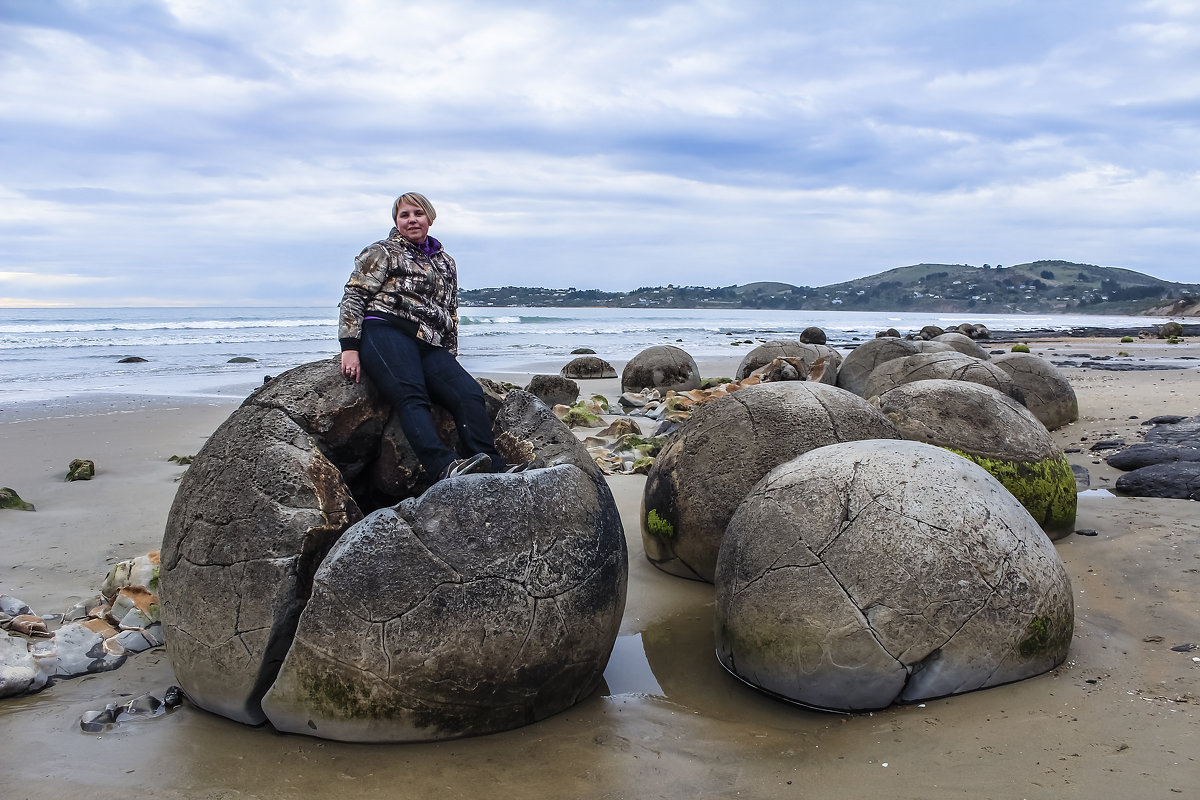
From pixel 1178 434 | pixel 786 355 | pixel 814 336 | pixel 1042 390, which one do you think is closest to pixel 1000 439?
pixel 1178 434

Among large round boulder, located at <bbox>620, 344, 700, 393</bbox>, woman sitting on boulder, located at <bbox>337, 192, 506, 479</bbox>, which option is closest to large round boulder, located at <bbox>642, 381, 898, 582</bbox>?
woman sitting on boulder, located at <bbox>337, 192, 506, 479</bbox>

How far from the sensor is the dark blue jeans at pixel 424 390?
4.59 metres

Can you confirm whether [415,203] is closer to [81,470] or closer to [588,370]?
[81,470]

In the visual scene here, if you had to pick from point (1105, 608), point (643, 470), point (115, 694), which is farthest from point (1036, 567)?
point (643, 470)

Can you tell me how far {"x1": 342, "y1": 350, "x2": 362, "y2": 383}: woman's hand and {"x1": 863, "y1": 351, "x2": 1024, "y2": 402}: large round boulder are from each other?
6450mm

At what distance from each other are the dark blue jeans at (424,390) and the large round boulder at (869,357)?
10720mm

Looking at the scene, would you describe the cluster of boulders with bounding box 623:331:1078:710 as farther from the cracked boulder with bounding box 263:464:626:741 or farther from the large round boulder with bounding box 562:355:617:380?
the large round boulder with bounding box 562:355:617:380

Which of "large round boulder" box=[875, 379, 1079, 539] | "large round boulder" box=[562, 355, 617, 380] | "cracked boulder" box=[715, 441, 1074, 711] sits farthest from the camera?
"large round boulder" box=[562, 355, 617, 380]

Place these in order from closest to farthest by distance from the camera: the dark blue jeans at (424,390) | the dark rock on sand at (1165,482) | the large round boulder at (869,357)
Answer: the dark blue jeans at (424,390) < the dark rock on sand at (1165,482) < the large round boulder at (869,357)

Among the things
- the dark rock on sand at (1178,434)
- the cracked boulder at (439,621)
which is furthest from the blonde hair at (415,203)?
the dark rock on sand at (1178,434)

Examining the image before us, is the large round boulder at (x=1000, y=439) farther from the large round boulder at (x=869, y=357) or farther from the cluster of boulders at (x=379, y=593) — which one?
the large round boulder at (x=869, y=357)

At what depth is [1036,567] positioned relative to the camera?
431 centimetres

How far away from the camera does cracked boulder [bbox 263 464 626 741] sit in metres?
3.76

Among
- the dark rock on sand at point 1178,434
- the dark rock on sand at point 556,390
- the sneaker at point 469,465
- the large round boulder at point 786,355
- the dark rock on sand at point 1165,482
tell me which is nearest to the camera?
the sneaker at point 469,465
